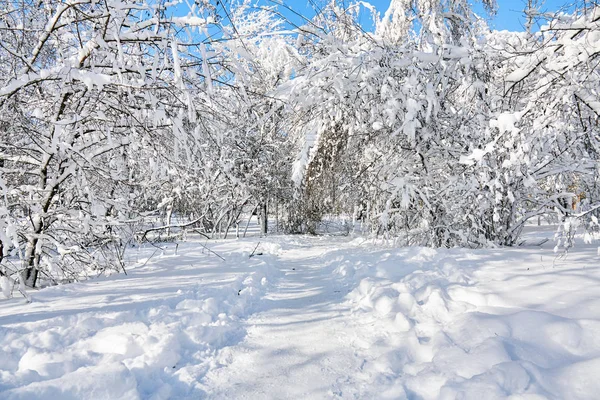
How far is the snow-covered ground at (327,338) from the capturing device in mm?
2283

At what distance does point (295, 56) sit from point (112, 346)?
439 centimetres

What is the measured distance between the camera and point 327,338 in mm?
3422

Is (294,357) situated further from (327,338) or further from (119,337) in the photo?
(119,337)

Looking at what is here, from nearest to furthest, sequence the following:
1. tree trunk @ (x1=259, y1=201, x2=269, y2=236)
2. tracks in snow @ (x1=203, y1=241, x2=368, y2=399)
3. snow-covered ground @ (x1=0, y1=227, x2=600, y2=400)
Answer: snow-covered ground @ (x1=0, y1=227, x2=600, y2=400), tracks in snow @ (x1=203, y1=241, x2=368, y2=399), tree trunk @ (x1=259, y1=201, x2=269, y2=236)

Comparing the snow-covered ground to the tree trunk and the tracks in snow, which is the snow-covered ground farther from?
the tree trunk

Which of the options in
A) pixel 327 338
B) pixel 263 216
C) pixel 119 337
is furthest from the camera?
pixel 263 216

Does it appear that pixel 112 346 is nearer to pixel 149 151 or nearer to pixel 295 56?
pixel 149 151

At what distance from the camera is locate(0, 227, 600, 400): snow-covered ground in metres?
2.28

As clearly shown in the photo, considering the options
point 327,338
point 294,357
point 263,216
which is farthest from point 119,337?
point 263,216

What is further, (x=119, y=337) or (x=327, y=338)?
(x=327, y=338)

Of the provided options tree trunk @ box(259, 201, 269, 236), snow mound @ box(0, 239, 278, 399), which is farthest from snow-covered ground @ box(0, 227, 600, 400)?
tree trunk @ box(259, 201, 269, 236)

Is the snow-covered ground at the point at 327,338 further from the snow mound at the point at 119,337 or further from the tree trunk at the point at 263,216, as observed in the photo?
the tree trunk at the point at 263,216

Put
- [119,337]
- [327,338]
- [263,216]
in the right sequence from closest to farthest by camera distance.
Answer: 1. [119,337]
2. [327,338]
3. [263,216]

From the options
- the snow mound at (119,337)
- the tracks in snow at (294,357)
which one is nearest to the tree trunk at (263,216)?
the snow mound at (119,337)
